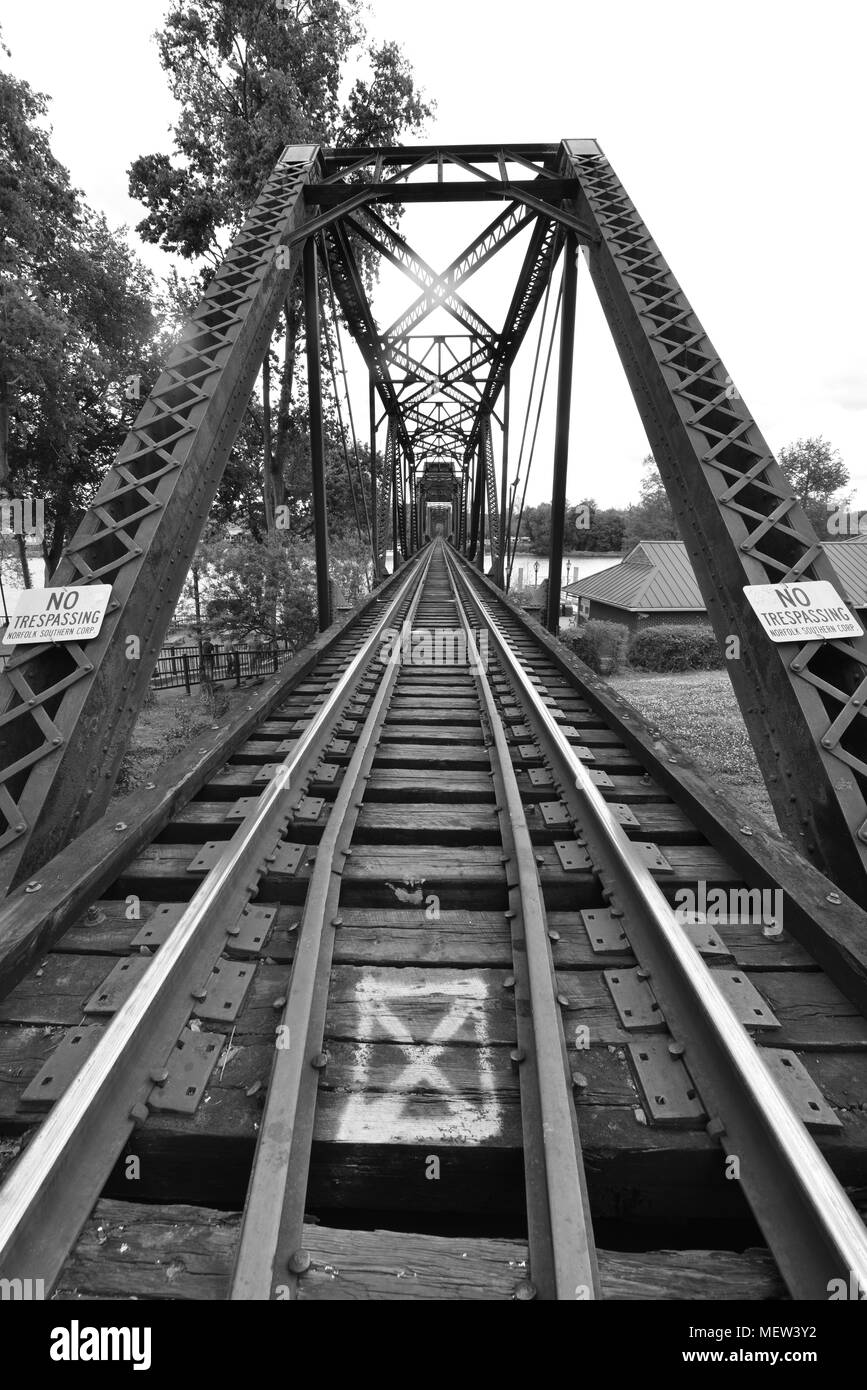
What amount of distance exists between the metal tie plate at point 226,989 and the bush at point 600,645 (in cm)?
2008

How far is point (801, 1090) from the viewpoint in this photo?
64.9 inches

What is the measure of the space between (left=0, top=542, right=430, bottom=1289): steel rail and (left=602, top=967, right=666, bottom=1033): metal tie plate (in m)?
1.40

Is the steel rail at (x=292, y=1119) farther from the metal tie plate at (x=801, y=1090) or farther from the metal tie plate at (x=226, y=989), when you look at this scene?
the metal tie plate at (x=801, y=1090)

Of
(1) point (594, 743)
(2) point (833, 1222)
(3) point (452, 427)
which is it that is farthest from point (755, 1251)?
(3) point (452, 427)

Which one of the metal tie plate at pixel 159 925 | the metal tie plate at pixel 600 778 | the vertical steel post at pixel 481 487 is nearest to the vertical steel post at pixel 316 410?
the metal tie plate at pixel 600 778

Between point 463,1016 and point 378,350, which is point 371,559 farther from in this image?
point 463,1016

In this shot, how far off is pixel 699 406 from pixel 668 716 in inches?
367

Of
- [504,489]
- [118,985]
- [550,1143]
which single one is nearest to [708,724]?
[504,489]

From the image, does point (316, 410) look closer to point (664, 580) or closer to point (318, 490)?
point (318, 490)

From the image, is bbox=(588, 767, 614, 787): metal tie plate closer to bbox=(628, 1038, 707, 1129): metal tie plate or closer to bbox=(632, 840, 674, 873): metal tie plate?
bbox=(632, 840, 674, 873): metal tie plate

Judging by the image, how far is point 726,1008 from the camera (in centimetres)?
183

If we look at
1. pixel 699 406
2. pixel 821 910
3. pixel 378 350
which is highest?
pixel 378 350

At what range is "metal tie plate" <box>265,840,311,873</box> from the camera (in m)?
2.73

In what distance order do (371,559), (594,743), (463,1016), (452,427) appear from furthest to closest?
1. (452,427)
2. (371,559)
3. (594,743)
4. (463,1016)
